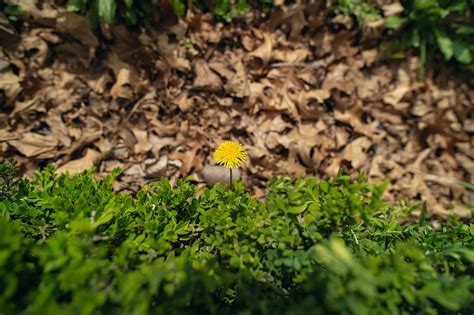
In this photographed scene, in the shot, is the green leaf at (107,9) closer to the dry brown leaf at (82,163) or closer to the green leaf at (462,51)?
the dry brown leaf at (82,163)

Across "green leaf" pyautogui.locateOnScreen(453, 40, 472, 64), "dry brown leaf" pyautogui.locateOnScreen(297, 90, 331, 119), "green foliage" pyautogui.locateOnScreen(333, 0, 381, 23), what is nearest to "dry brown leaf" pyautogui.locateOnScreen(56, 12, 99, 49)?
"dry brown leaf" pyautogui.locateOnScreen(297, 90, 331, 119)

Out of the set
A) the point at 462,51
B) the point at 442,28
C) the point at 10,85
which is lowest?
the point at 10,85

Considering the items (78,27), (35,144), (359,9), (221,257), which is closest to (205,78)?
(78,27)

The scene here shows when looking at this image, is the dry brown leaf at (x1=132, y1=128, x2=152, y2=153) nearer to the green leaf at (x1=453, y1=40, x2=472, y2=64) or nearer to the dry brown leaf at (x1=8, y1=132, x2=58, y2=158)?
the dry brown leaf at (x1=8, y1=132, x2=58, y2=158)

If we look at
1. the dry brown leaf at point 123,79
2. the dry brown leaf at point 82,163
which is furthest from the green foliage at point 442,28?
the dry brown leaf at point 82,163

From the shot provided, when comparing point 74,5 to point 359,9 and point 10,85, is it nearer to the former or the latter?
point 10,85

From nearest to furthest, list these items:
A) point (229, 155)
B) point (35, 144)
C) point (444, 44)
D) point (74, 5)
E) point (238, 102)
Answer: point (229, 155) → point (35, 144) → point (74, 5) → point (238, 102) → point (444, 44)

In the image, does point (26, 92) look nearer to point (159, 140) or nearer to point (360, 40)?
point (159, 140)
